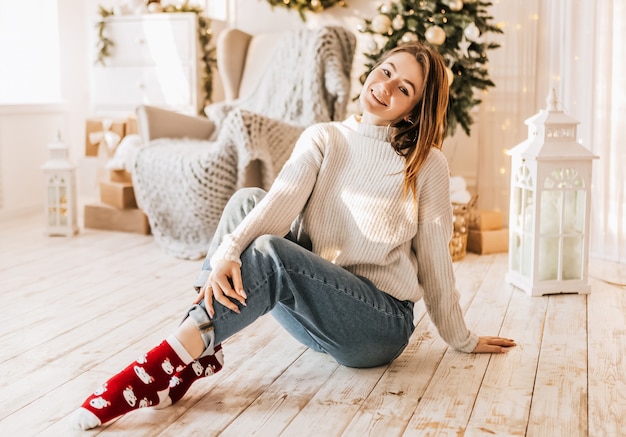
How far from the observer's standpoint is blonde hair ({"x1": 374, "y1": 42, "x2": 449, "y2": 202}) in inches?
63.1

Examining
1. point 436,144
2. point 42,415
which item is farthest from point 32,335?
point 436,144

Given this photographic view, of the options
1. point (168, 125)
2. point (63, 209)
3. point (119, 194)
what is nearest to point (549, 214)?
point (168, 125)

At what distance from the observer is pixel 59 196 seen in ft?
11.2

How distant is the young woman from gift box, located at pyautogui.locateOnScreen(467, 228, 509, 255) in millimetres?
1391

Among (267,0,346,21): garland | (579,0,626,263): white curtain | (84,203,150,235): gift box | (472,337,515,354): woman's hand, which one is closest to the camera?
(472,337,515,354): woman's hand

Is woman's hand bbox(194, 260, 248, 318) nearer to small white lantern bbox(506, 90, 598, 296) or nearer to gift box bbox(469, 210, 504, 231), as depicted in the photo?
small white lantern bbox(506, 90, 598, 296)

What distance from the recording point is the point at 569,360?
72.3 inches

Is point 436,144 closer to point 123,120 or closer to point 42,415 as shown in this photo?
point 42,415

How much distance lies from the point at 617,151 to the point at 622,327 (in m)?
1.05

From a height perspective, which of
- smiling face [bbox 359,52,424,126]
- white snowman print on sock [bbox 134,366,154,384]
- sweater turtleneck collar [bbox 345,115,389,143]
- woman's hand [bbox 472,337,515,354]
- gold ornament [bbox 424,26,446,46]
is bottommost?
woman's hand [bbox 472,337,515,354]

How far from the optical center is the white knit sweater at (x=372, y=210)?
1625mm


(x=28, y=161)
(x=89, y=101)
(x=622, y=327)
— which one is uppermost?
(x=89, y=101)

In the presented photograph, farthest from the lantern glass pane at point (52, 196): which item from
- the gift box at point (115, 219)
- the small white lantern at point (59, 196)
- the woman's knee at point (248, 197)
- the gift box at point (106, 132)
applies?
the woman's knee at point (248, 197)

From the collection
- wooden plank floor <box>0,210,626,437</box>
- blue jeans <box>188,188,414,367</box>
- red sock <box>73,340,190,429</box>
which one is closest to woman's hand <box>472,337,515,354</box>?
wooden plank floor <box>0,210,626,437</box>
